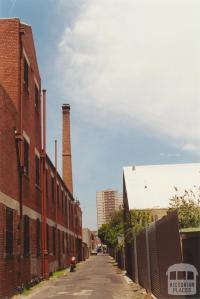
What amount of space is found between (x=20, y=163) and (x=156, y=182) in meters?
24.2

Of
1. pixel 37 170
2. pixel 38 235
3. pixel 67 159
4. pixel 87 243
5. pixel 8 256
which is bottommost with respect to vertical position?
pixel 8 256

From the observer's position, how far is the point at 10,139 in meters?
16.5

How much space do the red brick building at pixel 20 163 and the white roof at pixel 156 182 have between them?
580 inches

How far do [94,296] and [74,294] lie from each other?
1172 millimetres

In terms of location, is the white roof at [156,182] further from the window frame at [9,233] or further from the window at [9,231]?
the window at [9,231]

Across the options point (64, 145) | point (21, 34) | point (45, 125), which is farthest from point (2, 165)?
point (64, 145)

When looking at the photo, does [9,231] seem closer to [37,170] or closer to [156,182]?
[37,170]

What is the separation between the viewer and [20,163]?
1762 cm

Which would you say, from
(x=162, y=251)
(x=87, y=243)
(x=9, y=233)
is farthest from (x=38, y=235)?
(x=87, y=243)

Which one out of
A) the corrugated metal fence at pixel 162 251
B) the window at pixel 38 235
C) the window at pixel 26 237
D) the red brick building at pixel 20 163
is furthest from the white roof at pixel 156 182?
the corrugated metal fence at pixel 162 251

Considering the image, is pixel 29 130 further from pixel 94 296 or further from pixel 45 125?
pixel 94 296

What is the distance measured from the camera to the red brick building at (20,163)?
1524cm

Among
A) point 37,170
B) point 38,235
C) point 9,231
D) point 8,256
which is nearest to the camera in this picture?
point 8,256

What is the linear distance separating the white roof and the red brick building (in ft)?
48.3
